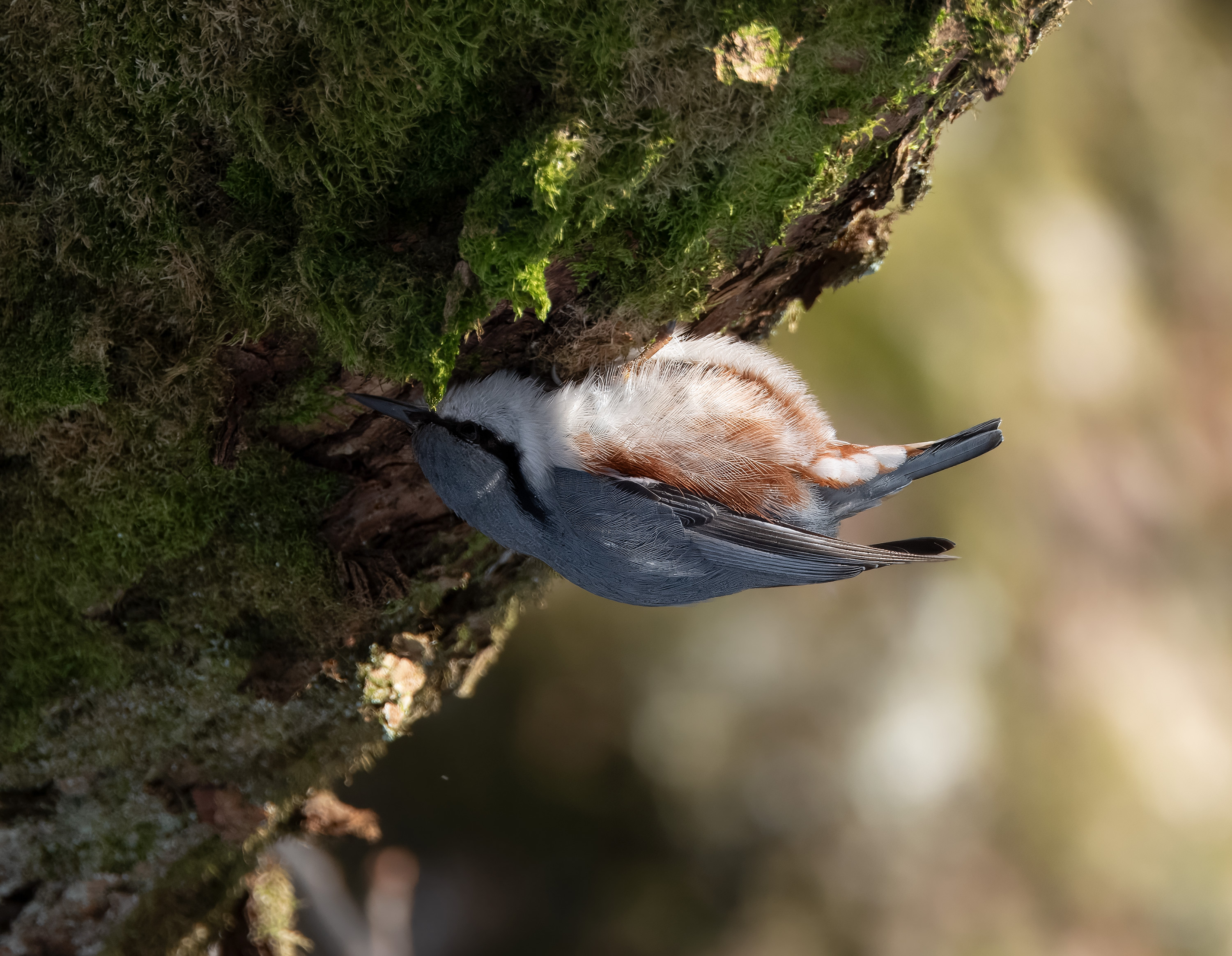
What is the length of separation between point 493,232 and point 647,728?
246 cm

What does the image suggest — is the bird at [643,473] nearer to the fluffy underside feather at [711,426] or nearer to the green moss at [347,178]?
the fluffy underside feather at [711,426]

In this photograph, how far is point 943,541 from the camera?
7.42 feet

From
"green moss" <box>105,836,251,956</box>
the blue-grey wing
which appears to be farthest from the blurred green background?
the blue-grey wing

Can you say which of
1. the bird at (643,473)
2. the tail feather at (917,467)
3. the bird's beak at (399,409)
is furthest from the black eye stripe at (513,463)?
the tail feather at (917,467)

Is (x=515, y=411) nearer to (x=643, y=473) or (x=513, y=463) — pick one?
(x=513, y=463)

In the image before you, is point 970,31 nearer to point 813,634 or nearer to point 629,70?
point 629,70

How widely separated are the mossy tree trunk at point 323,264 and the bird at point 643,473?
4.5 inches

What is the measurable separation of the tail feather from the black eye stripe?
0.86 m

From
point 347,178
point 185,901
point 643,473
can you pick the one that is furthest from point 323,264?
point 185,901

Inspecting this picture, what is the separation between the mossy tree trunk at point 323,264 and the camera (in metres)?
1.50

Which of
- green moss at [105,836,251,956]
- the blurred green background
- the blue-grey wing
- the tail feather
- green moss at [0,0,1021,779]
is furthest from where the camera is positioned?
the blurred green background

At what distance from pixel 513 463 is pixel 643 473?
14.0 inches

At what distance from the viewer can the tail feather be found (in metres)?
2.20

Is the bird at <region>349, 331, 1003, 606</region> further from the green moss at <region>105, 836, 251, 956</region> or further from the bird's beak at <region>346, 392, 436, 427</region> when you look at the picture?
the green moss at <region>105, 836, 251, 956</region>
